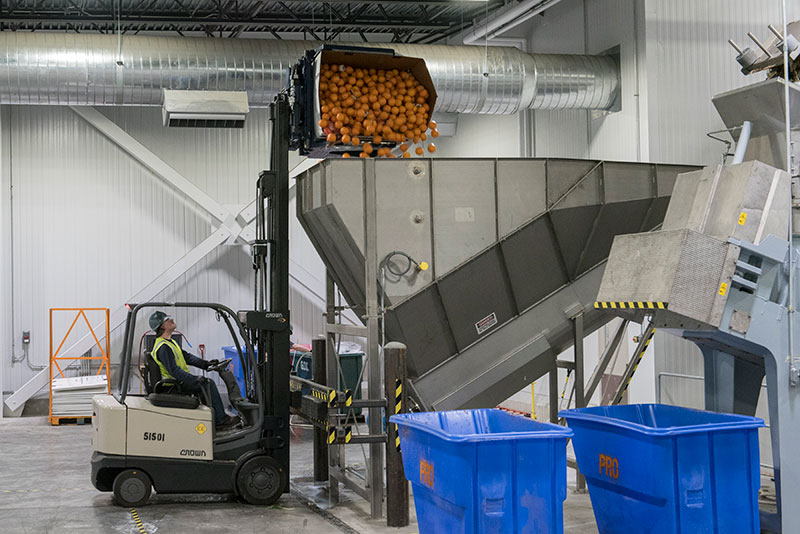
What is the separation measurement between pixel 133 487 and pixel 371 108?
4.82m

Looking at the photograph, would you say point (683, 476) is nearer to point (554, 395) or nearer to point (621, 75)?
point (554, 395)

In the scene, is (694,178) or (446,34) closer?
(694,178)

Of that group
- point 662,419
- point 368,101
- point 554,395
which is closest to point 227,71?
point 368,101

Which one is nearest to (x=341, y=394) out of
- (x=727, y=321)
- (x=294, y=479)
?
(x=294, y=479)

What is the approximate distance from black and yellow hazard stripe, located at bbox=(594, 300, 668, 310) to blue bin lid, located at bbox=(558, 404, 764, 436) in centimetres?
82

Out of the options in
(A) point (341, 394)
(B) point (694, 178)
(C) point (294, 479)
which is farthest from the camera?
(C) point (294, 479)

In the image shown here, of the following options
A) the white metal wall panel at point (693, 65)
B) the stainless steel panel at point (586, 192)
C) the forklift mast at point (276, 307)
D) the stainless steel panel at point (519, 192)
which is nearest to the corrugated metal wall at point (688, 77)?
the white metal wall panel at point (693, 65)

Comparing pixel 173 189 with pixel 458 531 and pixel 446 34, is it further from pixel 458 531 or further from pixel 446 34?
pixel 458 531

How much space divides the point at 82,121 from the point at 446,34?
28.1 feet

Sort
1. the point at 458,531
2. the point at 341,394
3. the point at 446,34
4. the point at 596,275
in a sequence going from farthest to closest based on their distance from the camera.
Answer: the point at 446,34, the point at 596,275, the point at 341,394, the point at 458,531

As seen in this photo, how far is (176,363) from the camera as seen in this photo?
31.1 ft

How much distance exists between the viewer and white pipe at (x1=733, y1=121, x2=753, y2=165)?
7.92 m

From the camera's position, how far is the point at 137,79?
1392 centimetres

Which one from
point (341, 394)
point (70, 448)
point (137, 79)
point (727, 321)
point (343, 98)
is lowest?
point (70, 448)
